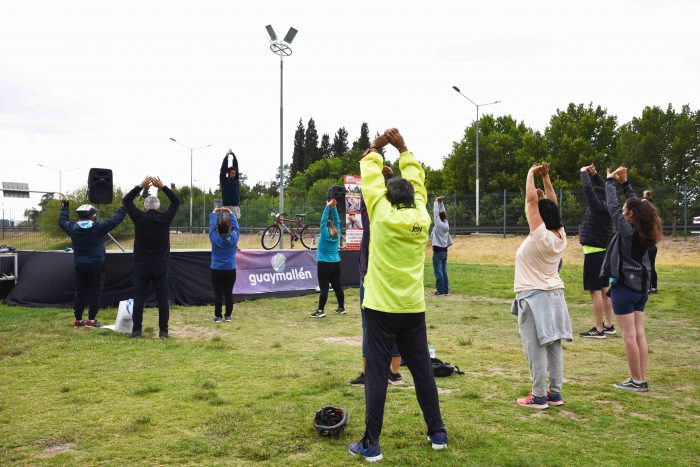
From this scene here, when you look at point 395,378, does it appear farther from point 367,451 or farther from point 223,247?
point 223,247

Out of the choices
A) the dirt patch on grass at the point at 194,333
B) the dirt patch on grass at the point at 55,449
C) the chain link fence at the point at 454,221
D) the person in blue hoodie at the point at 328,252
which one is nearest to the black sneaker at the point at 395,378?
the dirt patch on grass at the point at 55,449

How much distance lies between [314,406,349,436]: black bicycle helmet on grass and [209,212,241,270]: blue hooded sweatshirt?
5.66 m

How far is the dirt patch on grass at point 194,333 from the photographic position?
325 inches

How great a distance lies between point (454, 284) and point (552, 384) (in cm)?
1053

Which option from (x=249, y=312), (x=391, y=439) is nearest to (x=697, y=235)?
(x=249, y=312)

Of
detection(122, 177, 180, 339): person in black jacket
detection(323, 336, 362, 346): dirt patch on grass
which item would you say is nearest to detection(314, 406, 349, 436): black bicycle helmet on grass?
detection(323, 336, 362, 346): dirt patch on grass

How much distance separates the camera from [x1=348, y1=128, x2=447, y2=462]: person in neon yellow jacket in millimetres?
3730

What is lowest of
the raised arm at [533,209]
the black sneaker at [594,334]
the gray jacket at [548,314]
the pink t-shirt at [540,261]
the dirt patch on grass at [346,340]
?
the dirt patch on grass at [346,340]

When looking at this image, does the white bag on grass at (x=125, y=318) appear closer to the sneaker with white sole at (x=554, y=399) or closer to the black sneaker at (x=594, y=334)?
the sneaker with white sole at (x=554, y=399)

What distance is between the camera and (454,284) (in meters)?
15.4

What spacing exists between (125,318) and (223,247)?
6.41ft

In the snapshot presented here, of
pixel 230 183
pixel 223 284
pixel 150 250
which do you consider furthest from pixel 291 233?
pixel 150 250

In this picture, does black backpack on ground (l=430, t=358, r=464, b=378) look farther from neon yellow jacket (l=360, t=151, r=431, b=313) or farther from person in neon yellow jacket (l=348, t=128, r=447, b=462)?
neon yellow jacket (l=360, t=151, r=431, b=313)

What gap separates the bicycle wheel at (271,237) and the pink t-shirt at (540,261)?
14.3m
